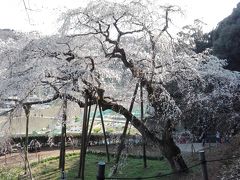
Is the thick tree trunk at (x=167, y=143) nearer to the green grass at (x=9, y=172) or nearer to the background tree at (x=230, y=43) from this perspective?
the green grass at (x=9, y=172)

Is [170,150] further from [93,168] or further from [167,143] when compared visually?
[93,168]

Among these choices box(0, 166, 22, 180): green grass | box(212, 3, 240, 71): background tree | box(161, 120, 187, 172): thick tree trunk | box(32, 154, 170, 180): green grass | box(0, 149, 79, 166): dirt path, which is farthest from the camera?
box(212, 3, 240, 71): background tree

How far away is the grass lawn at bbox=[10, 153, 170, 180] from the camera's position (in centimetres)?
1331

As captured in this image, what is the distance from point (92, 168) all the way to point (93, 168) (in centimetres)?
4

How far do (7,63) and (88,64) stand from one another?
2.51m

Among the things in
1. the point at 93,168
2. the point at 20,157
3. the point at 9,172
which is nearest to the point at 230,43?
the point at 93,168

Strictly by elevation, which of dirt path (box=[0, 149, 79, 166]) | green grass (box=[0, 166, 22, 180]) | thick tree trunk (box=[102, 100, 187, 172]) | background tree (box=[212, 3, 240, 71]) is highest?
background tree (box=[212, 3, 240, 71])

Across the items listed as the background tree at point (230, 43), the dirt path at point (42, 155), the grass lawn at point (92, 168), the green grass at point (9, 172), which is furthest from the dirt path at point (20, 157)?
the background tree at point (230, 43)

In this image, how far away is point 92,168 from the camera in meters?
15.1

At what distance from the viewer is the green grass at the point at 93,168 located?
13.3 m

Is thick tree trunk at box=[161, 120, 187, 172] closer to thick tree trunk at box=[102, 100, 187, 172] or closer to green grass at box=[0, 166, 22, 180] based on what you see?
thick tree trunk at box=[102, 100, 187, 172]

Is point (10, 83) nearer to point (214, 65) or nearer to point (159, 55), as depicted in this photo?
point (159, 55)

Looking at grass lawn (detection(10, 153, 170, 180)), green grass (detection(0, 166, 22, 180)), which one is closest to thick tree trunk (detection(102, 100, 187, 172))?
grass lawn (detection(10, 153, 170, 180))

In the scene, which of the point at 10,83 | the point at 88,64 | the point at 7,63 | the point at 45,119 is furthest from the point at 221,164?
the point at 45,119
